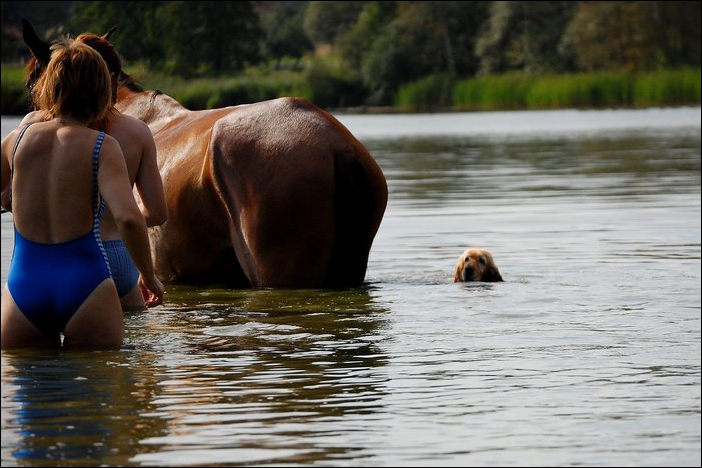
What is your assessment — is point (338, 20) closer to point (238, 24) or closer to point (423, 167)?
point (238, 24)

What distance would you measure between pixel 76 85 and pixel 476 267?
410 centimetres

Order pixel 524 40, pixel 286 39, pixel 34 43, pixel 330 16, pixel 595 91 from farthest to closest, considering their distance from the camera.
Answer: pixel 286 39 → pixel 330 16 → pixel 524 40 → pixel 595 91 → pixel 34 43

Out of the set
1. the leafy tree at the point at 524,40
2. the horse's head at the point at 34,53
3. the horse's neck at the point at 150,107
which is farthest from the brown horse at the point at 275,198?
the leafy tree at the point at 524,40

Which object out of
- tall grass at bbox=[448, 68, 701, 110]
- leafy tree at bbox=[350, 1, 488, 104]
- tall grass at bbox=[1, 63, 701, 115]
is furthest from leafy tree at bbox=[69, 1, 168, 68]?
tall grass at bbox=[448, 68, 701, 110]

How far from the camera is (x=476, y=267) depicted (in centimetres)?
976

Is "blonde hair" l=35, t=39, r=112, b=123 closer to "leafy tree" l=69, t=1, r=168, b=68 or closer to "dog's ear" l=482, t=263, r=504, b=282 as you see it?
"dog's ear" l=482, t=263, r=504, b=282

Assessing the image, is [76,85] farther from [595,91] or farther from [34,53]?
A: [595,91]

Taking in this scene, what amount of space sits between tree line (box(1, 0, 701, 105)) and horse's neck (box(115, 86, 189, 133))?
54.2 metres

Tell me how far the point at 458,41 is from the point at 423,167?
5621 centimetres

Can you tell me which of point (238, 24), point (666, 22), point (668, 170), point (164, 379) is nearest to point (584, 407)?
point (164, 379)

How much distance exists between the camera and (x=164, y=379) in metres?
6.23

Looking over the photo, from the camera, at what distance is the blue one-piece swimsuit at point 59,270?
6.18m

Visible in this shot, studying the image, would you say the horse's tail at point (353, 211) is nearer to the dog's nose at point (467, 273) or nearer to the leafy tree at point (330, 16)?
the dog's nose at point (467, 273)

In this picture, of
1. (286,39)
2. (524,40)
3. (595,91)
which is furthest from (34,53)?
(286,39)
